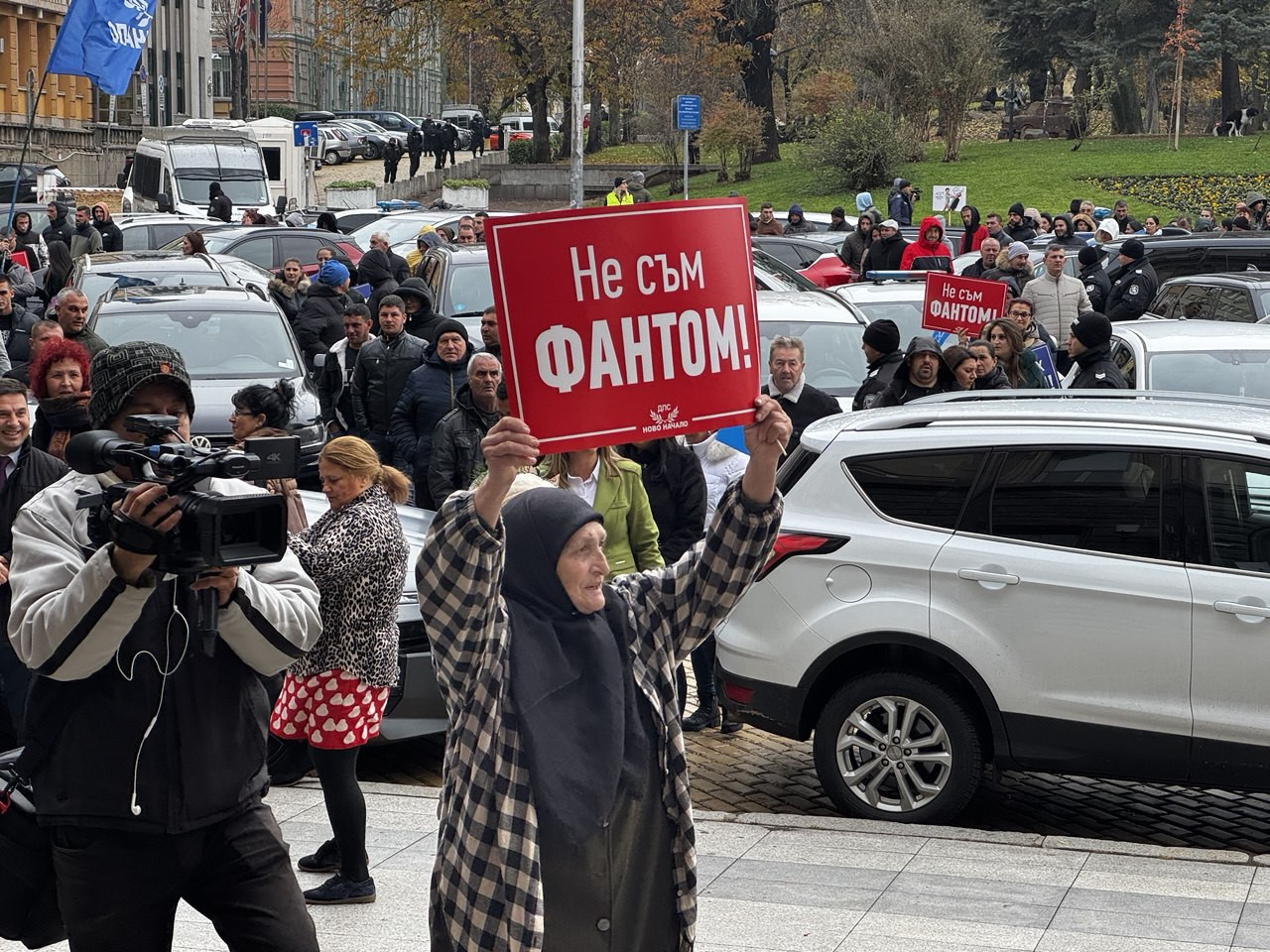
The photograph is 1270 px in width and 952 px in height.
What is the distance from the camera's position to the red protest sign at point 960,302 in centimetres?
1285

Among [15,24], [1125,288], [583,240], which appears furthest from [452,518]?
[15,24]

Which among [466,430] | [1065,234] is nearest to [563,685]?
[466,430]

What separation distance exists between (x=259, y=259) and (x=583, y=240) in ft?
68.1

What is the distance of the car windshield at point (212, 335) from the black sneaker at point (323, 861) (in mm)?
8499

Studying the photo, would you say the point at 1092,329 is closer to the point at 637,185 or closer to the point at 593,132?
the point at 637,185

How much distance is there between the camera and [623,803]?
3.61 m

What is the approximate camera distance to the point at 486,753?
140 inches

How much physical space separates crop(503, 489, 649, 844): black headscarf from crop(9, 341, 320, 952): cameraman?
500 millimetres

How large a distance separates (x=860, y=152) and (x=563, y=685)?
41.5 m

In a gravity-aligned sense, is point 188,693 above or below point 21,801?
above

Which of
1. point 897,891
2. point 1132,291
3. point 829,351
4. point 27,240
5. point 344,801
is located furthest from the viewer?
point 27,240

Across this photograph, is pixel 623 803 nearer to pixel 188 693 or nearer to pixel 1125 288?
pixel 188 693

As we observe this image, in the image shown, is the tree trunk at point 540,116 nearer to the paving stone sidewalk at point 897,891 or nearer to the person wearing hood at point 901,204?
the person wearing hood at point 901,204

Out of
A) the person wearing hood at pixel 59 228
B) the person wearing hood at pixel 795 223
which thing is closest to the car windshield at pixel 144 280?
the person wearing hood at pixel 59 228
